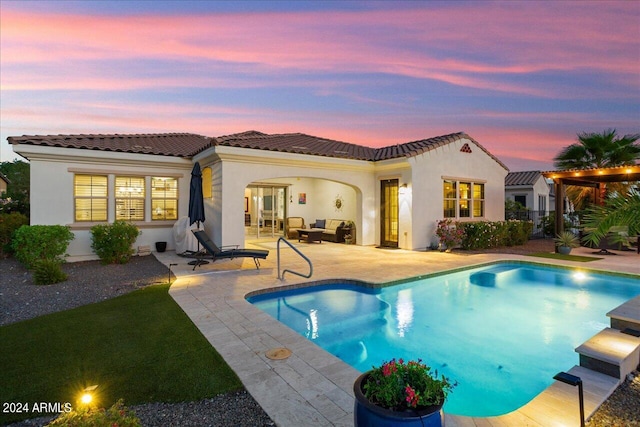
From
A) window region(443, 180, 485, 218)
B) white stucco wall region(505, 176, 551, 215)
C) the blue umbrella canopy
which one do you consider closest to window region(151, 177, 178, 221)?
the blue umbrella canopy

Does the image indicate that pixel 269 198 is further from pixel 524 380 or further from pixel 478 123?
pixel 524 380

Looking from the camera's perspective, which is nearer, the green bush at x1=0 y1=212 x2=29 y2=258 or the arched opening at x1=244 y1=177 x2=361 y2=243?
the green bush at x1=0 y1=212 x2=29 y2=258

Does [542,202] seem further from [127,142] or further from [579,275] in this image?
[127,142]

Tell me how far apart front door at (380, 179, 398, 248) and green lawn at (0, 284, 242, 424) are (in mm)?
10777

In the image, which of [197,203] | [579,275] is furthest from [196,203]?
[579,275]

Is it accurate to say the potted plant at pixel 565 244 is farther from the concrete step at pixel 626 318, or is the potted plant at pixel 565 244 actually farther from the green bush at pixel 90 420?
the green bush at pixel 90 420

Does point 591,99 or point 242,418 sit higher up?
point 591,99

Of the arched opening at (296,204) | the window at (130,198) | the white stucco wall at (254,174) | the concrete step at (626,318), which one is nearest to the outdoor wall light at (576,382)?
the concrete step at (626,318)

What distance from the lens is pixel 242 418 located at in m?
2.99

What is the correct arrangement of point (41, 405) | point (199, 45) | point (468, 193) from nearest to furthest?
point (41, 405) → point (199, 45) → point (468, 193)

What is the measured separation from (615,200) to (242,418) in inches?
218

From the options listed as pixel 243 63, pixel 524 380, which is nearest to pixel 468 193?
pixel 243 63

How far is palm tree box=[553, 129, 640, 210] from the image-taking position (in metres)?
15.7

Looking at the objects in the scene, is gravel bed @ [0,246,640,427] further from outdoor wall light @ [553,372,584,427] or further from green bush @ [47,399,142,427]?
green bush @ [47,399,142,427]
